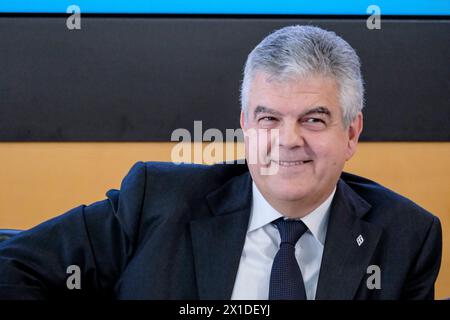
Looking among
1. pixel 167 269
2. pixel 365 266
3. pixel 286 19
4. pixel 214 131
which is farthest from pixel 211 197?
pixel 286 19

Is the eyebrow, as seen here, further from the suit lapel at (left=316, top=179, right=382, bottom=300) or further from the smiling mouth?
the suit lapel at (left=316, top=179, right=382, bottom=300)

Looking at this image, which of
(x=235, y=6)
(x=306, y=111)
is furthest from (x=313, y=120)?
(x=235, y=6)

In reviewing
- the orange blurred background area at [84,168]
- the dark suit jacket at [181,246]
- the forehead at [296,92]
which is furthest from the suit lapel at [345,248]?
the orange blurred background area at [84,168]

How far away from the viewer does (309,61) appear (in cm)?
113

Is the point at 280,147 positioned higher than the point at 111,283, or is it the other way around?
the point at 280,147

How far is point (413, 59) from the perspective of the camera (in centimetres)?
196

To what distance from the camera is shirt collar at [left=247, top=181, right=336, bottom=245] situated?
1204 millimetres

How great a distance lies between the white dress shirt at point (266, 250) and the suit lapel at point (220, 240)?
18mm

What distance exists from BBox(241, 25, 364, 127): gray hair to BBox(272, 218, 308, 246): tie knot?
8.0 inches

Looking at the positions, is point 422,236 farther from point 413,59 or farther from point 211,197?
point 413,59

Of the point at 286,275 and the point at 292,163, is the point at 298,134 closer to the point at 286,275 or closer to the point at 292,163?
the point at 292,163

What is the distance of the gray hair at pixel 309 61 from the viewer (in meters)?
1.12

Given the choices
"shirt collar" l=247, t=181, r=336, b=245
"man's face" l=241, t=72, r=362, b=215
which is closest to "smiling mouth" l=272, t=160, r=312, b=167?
"man's face" l=241, t=72, r=362, b=215
